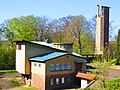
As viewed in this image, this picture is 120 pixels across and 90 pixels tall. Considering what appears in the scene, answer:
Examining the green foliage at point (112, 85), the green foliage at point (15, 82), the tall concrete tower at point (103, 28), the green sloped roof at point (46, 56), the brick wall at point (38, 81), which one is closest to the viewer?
the green foliage at point (112, 85)

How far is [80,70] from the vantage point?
35281 mm

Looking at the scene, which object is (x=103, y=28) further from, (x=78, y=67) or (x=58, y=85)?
(x=58, y=85)

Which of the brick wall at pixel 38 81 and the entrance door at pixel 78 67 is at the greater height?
the entrance door at pixel 78 67

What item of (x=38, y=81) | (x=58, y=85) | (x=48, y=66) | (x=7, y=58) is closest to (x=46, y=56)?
(x=48, y=66)

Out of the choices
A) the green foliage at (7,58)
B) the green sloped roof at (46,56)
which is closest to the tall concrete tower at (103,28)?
the green foliage at (7,58)

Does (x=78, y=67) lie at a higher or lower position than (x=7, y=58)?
lower

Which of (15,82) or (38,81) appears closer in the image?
(38,81)

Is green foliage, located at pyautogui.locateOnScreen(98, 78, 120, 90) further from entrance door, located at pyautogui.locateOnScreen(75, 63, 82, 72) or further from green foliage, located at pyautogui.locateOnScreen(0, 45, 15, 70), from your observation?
green foliage, located at pyautogui.locateOnScreen(0, 45, 15, 70)

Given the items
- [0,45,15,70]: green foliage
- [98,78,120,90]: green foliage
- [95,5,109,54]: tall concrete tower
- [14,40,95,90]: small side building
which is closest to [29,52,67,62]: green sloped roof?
[14,40,95,90]: small side building

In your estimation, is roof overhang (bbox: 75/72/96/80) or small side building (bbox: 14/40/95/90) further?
small side building (bbox: 14/40/95/90)

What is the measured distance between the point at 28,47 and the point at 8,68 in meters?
15.7

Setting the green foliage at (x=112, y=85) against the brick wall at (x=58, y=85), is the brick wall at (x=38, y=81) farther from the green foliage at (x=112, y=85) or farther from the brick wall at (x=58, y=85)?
the green foliage at (x=112, y=85)

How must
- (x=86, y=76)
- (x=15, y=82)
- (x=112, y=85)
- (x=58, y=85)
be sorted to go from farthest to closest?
(x=15, y=82)
(x=58, y=85)
(x=86, y=76)
(x=112, y=85)

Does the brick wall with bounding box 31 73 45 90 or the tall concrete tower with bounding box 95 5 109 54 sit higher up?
the tall concrete tower with bounding box 95 5 109 54
